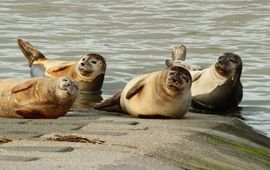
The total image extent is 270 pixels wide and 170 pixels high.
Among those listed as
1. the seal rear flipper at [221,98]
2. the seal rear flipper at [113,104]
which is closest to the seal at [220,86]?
the seal rear flipper at [221,98]

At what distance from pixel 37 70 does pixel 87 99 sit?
137 centimetres

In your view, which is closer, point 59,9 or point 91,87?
point 91,87

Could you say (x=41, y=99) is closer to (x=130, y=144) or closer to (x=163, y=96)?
(x=163, y=96)

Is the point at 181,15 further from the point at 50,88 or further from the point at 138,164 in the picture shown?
the point at 138,164

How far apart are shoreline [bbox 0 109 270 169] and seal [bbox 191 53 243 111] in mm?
2034

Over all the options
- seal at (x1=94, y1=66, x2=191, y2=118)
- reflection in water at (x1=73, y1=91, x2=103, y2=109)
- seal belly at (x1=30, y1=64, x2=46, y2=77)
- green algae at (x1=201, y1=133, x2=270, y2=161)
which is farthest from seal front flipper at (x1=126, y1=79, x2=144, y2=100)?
seal belly at (x1=30, y1=64, x2=46, y2=77)

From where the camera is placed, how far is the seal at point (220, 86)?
1076 cm

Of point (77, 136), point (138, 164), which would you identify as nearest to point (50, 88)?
point (77, 136)

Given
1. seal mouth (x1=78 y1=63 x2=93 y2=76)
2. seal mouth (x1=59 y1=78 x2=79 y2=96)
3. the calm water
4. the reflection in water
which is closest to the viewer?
seal mouth (x1=59 y1=78 x2=79 y2=96)

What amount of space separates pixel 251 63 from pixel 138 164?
8.66m

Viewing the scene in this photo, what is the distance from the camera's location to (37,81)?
8.77 m

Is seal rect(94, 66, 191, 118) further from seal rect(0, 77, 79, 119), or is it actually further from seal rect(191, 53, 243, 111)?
seal rect(191, 53, 243, 111)

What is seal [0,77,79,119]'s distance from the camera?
846 centimetres

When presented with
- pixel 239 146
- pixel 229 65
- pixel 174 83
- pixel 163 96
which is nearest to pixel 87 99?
pixel 229 65
